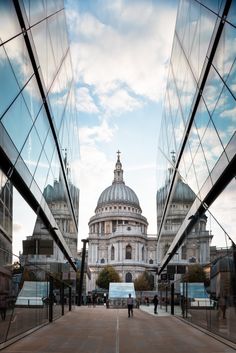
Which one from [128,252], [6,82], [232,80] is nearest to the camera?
[6,82]

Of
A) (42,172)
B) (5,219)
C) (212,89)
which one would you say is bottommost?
(5,219)

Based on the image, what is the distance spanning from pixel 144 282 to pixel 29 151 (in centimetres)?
13348

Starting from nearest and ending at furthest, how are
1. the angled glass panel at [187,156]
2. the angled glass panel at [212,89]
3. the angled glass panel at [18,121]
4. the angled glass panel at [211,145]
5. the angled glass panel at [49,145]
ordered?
the angled glass panel at [18,121] → the angled glass panel at [212,89] → the angled glass panel at [211,145] → the angled glass panel at [49,145] → the angled glass panel at [187,156]

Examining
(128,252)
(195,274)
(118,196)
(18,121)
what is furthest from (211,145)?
(118,196)

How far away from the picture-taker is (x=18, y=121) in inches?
539

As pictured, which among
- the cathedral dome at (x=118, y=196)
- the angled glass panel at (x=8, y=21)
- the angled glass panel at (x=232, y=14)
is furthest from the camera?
the cathedral dome at (x=118, y=196)

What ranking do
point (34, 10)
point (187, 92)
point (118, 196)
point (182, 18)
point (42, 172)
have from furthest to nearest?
point (118, 196) < point (182, 18) < point (187, 92) < point (42, 172) < point (34, 10)

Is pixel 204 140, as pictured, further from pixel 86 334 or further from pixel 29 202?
pixel 86 334

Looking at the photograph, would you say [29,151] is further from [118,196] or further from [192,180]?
[118,196]

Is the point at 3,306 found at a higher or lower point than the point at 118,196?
lower

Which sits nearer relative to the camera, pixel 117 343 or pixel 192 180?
pixel 117 343

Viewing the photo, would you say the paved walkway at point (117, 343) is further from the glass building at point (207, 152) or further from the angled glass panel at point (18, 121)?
the angled glass panel at point (18, 121)

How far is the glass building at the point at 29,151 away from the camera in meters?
12.4

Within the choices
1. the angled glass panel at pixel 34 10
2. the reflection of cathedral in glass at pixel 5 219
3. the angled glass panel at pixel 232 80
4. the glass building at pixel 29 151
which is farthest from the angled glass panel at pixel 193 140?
the reflection of cathedral in glass at pixel 5 219
